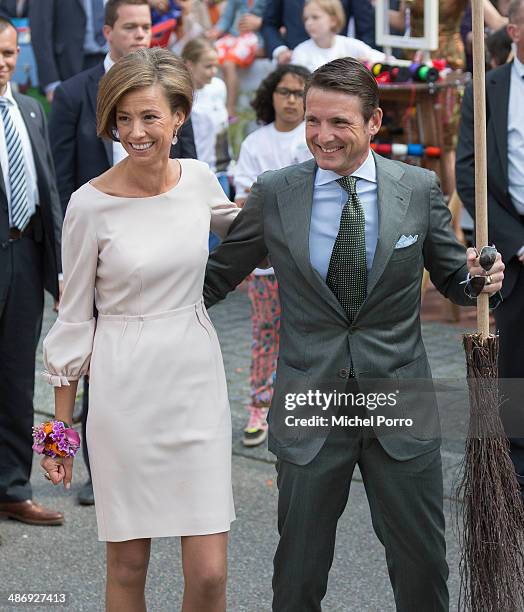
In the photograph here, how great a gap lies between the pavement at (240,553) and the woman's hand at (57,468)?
117cm

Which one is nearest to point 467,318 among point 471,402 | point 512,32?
point 512,32

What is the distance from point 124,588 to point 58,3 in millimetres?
7359

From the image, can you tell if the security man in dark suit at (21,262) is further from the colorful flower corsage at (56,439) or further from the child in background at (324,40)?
the child in background at (324,40)

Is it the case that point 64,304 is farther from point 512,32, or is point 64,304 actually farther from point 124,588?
point 512,32

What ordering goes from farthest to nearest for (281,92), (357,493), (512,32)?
(281,92)
(357,493)
(512,32)

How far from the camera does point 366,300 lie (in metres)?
3.74

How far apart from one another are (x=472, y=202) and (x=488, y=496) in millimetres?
2125

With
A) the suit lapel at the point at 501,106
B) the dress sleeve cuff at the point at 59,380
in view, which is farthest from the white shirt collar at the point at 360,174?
the suit lapel at the point at 501,106

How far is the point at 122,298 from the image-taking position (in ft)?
12.7

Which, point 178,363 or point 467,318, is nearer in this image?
point 178,363

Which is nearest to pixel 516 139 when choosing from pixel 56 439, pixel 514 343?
pixel 514 343

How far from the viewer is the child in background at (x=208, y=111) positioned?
28.4 ft

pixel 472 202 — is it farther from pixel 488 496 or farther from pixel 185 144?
pixel 488 496

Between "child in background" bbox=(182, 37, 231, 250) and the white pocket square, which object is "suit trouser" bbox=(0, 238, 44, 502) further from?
"child in background" bbox=(182, 37, 231, 250)
